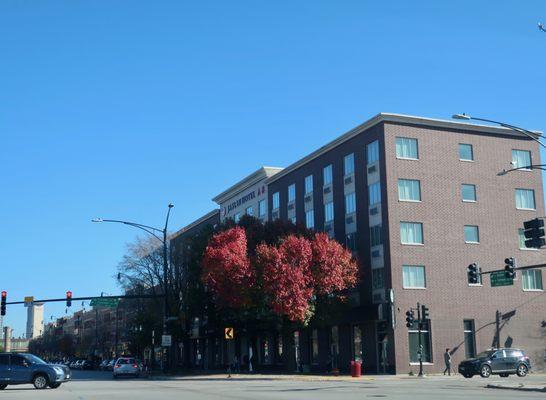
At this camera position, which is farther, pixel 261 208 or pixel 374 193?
pixel 261 208

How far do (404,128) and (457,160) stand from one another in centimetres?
480

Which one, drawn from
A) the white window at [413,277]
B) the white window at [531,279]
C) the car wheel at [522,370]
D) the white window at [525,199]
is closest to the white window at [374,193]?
the white window at [413,277]

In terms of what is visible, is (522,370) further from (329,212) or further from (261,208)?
(261,208)

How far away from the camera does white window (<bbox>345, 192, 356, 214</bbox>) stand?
173 ft

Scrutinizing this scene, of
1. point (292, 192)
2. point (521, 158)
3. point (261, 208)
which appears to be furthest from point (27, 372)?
point (521, 158)

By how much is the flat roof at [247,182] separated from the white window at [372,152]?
1627 cm

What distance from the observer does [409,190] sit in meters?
49.5

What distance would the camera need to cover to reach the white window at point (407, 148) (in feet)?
163

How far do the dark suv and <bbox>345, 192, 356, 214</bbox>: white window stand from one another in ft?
86.1

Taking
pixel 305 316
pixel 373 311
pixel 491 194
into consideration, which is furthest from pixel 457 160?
pixel 305 316

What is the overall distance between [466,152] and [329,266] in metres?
14.5

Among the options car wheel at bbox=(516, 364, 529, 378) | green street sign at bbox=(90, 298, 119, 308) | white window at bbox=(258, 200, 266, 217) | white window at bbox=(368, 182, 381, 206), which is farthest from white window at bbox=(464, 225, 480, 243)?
green street sign at bbox=(90, 298, 119, 308)

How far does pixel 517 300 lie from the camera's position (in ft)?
166

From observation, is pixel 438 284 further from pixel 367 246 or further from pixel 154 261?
pixel 154 261
